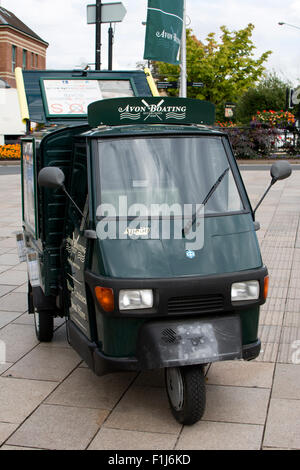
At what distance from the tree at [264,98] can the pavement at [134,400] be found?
34.8 meters

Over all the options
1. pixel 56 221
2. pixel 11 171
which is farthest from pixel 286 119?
pixel 56 221

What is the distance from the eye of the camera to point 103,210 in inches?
178

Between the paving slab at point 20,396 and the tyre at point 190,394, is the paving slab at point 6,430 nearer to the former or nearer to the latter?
the paving slab at point 20,396

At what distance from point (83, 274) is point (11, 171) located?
25.2m

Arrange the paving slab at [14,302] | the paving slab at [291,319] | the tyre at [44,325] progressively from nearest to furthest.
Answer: the tyre at [44,325] → the paving slab at [291,319] → the paving slab at [14,302]

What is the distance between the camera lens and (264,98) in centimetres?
4062

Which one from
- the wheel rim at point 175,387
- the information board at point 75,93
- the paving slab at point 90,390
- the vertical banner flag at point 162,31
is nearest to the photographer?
the wheel rim at point 175,387

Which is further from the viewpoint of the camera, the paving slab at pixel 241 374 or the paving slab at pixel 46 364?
the paving slab at pixel 46 364

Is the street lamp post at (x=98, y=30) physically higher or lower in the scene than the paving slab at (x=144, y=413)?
higher

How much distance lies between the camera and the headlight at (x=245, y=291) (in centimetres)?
437

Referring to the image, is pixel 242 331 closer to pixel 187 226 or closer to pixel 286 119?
pixel 187 226

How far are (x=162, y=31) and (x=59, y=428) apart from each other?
14.3 meters

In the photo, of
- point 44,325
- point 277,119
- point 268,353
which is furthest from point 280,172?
point 277,119

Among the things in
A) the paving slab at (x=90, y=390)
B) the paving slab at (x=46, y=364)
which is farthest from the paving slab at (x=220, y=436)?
the paving slab at (x=46, y=364)
